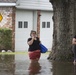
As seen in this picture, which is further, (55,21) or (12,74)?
(55,21)

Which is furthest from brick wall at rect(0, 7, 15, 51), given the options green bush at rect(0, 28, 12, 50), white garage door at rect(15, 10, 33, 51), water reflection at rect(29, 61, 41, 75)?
water reflection at rect(29, 61, 41, 75)

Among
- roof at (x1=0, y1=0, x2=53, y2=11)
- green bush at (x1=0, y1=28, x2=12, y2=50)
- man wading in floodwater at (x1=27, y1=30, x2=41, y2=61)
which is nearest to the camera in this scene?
man wading in floodwater at (x1=27, y1=30, x2=41, y2=61)

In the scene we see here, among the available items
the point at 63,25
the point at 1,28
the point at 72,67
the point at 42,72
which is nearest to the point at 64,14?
the point at 63,25

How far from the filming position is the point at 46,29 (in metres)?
31.0

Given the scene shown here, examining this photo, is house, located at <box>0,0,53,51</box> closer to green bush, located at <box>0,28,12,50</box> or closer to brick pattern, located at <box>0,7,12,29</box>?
brick pattern, located at <box>0,7,12,29</box>

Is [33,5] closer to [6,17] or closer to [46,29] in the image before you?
[46,29]

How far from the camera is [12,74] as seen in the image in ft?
42.3

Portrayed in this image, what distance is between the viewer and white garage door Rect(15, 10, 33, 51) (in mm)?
28812

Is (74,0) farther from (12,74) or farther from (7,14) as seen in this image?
(7,14)

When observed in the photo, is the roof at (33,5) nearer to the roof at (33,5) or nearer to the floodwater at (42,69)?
the roof at (33,5)

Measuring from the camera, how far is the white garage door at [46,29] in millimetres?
30578

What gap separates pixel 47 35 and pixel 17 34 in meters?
2.97

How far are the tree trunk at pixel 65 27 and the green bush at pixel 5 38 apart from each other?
1024cm

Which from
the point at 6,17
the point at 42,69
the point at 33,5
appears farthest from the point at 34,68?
the point at 33,5
